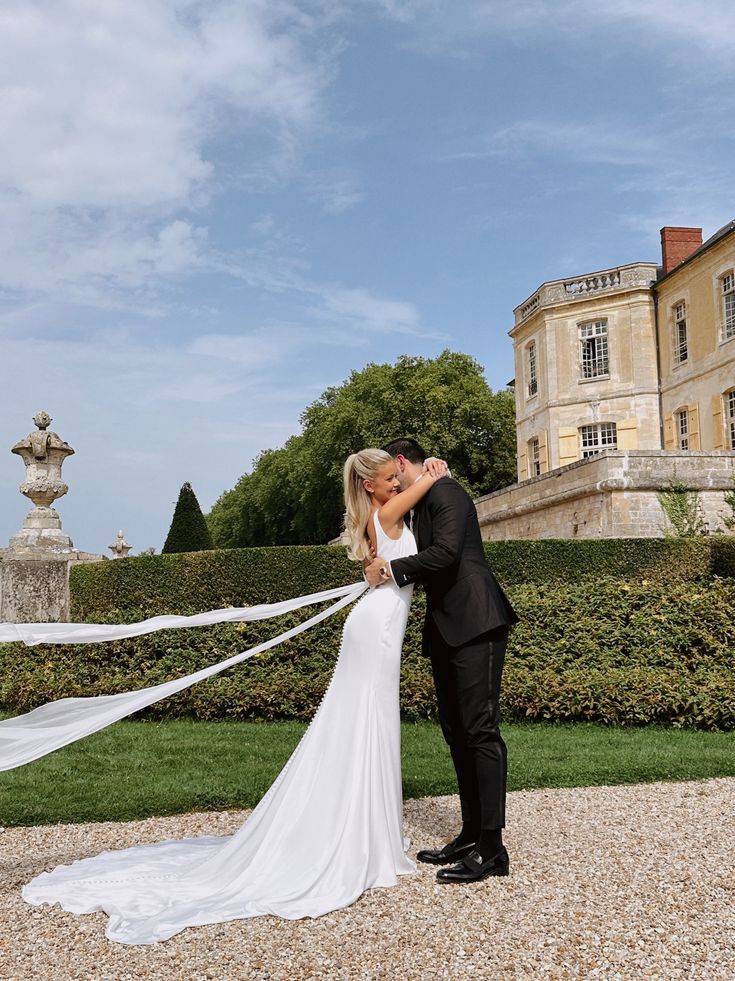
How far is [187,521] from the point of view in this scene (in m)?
22.8

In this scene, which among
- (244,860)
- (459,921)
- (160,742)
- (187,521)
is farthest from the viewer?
(187,521)

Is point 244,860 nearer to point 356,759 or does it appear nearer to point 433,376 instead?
point 356,759

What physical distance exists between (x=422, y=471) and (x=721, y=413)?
24073mm

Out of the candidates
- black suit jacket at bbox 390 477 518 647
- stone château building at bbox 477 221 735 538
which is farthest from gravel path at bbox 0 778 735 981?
stone château building at bbox 477 221 735 538

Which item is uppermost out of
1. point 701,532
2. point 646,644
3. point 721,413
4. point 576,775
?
point 721,413

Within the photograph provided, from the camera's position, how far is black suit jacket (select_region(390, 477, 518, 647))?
421 cm

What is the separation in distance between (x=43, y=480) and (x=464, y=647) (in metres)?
10.1

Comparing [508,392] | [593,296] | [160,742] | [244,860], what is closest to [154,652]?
[160,742]

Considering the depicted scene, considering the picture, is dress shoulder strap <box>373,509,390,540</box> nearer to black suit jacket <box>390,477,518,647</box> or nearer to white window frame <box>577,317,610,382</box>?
black suit jacket <box>390,477,518,647</box>

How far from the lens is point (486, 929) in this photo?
353cm

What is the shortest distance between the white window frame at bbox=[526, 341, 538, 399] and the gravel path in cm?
2910

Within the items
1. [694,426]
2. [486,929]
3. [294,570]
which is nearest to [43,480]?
[294,570]

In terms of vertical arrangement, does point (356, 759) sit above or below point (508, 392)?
below

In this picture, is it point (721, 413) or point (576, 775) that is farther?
point (721, 413)
